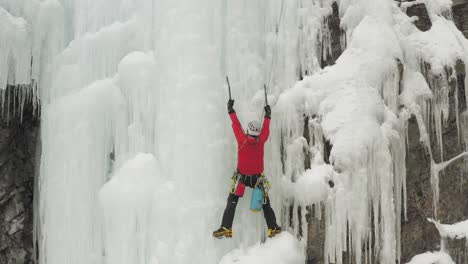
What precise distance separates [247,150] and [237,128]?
246 millimetres

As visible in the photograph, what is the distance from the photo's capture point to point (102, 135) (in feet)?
20.3

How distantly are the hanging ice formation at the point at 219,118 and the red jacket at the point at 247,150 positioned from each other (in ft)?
1.31

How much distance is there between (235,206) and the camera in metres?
5.20

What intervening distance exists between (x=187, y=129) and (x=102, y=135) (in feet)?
3.98

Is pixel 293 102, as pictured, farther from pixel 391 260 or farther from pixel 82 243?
pixel 82 243

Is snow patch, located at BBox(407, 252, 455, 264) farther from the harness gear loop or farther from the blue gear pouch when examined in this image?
the harness gear loop

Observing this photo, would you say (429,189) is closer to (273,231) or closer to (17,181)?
(273,231)

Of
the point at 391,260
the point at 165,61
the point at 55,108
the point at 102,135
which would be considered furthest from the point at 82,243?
the point at 391,260

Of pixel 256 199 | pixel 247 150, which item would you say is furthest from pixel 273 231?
pixel 247 150

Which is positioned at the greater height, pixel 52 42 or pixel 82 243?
pixel 52 42

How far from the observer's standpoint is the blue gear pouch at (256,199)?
17.0ft

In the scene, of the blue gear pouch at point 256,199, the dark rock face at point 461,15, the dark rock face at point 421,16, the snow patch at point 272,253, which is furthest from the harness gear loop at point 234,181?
the dark rock face at point 461,15

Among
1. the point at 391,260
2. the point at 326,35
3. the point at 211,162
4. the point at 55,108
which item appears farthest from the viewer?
the point at 55,108

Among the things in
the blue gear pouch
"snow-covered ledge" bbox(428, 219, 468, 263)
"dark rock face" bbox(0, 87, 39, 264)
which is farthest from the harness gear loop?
"dark rock face" bbox(0, 87, 39, 264)
